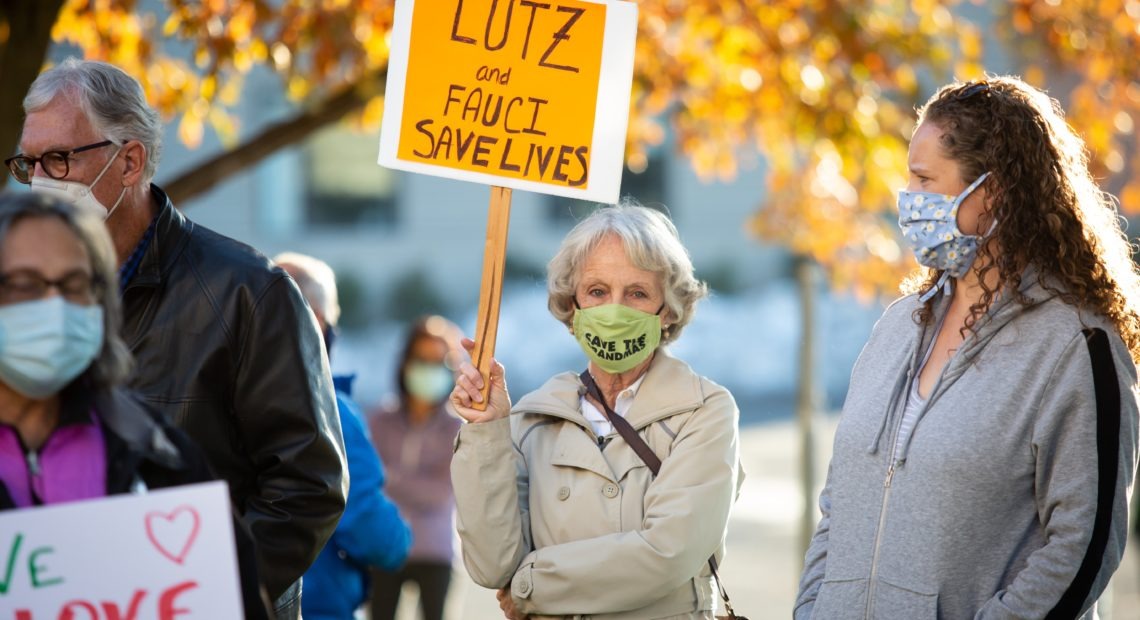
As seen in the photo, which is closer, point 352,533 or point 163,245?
point 163,245

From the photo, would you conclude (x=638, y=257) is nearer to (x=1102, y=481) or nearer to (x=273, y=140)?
(x=1102, y=481)

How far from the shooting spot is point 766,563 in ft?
34.5

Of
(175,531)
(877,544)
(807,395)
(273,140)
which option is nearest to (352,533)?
(877,544)

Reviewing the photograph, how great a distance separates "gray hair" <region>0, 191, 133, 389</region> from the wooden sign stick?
47.1 inches

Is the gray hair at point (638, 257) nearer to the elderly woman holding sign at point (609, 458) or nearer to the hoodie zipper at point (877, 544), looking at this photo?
the elderly woman holding sign at point (609, 458)

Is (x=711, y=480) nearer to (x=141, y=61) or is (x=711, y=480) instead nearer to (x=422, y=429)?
(x=422, y=429)

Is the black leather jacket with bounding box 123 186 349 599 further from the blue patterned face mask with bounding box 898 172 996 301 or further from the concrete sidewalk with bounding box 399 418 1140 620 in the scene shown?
the concrete sidewalk with bounding box 399 418 1140 620

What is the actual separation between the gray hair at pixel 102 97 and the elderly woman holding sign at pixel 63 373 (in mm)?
1007

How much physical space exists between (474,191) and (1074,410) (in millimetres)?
20511

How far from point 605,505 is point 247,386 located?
0.92 m

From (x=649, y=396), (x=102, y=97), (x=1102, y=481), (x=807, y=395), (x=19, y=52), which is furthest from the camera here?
(x=807, y=395)


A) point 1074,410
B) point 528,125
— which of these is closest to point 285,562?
point 528,125

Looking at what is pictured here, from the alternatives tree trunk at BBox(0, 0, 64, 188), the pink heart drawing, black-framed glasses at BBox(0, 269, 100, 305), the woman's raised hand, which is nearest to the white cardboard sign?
the pink heart drawing

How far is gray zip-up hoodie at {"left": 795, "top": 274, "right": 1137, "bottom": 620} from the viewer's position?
2877 millimetres
